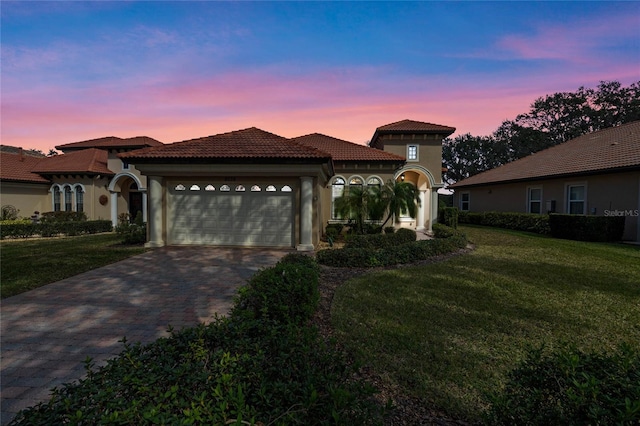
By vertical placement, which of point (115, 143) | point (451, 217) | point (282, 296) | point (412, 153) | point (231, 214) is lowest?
point (282, 296)

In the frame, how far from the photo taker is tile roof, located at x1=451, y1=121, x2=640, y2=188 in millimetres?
14602

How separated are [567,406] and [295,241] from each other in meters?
10.6

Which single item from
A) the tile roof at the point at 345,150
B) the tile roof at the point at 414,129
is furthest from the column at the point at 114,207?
the tile roof at the point at 414,129

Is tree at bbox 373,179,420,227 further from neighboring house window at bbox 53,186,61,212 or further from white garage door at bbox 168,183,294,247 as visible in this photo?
neighboring house window at bbox 53,186,61,212

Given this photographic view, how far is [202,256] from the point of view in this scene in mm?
10289

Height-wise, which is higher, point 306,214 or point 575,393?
point 306,214

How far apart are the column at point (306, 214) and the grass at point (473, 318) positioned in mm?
4187

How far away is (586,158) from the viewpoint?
55.7 ft

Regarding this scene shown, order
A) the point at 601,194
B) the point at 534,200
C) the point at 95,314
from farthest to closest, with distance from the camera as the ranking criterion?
the point at 534,200 < the point at 601,194 < the point at 95,314

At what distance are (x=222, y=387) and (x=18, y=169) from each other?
29.2 m

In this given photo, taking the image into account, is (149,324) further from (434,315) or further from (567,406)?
(567,406)

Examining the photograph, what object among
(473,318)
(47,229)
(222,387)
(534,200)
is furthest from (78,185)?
(534,200)

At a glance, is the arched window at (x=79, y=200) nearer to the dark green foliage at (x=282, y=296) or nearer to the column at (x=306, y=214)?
the column at (x=306, y=214)

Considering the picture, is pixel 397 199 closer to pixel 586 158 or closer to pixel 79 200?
pixel 586 158
